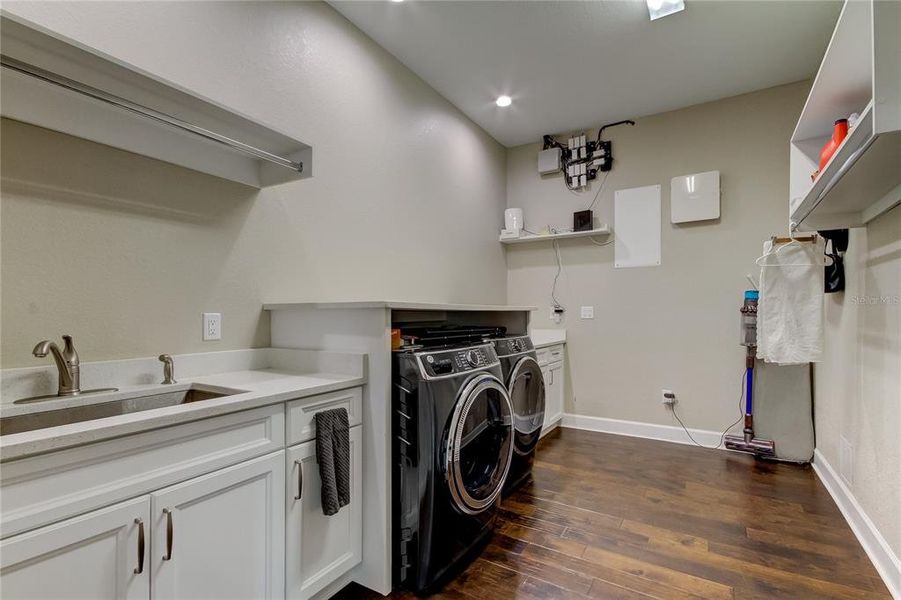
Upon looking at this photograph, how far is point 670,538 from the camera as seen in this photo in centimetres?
194

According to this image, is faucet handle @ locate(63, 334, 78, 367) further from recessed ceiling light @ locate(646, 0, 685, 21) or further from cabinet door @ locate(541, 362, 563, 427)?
recessed ceiling light @ locate(646, 0, 685, 21)

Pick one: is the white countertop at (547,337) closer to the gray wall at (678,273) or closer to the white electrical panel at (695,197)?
the gray wall at (678,273)

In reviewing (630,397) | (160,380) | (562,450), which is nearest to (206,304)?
(160,380)

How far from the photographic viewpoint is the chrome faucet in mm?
1266

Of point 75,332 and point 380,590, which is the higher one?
point 75,332

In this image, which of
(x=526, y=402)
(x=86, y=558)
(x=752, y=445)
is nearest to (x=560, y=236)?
(x=526, y=402)

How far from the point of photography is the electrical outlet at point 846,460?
7.02 feet

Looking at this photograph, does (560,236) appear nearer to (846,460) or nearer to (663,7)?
(663,7)

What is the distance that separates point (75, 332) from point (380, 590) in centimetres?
144

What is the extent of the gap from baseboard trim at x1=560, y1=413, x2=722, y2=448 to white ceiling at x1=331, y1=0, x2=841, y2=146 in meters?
2.74

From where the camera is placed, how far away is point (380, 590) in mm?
1580

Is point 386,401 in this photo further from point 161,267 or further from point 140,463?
point 161,267

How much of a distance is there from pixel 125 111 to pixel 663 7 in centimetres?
271

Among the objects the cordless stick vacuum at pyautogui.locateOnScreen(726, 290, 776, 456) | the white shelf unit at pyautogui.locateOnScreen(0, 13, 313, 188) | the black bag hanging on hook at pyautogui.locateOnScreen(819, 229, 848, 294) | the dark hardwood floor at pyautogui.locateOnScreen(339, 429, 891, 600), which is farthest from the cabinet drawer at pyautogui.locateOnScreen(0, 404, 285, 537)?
the cordless stick vacuum at pyautogui.locateOnScreen(726, 290, 776, 456)
